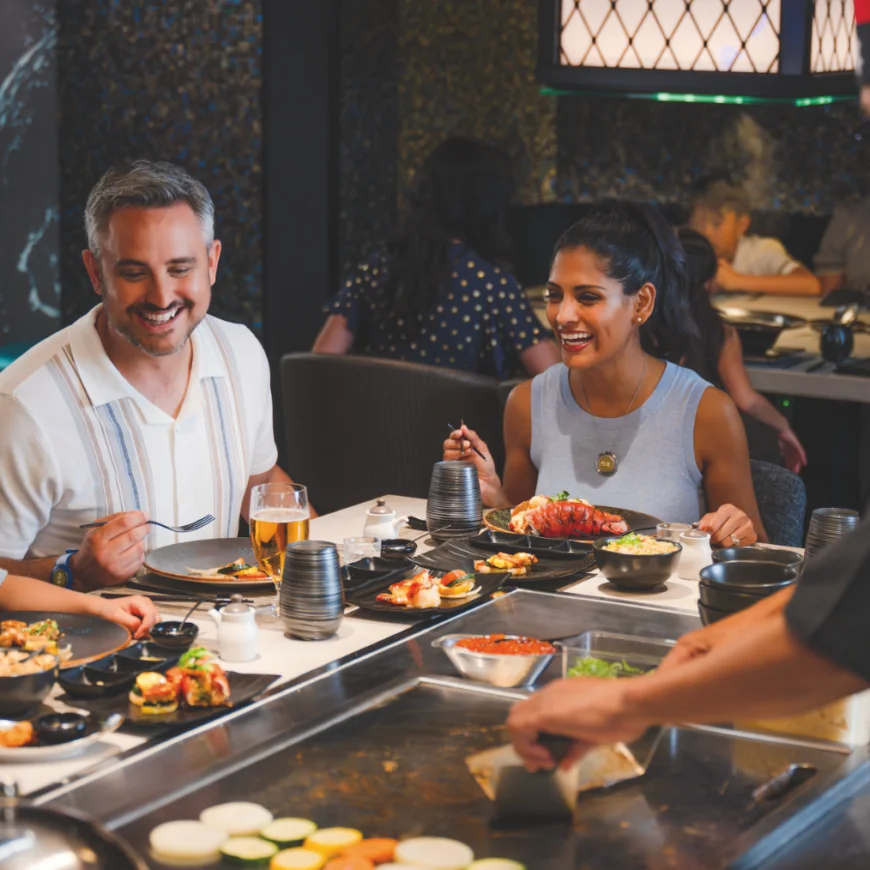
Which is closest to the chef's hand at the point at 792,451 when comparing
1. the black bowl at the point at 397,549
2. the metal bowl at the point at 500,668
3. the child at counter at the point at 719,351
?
the child at counter at the point at 719,351

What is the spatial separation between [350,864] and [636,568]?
1.11 m

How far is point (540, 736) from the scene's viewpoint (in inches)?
53.2

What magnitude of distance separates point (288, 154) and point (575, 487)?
2.72 m

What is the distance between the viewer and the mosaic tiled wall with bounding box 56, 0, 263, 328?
5219 mm

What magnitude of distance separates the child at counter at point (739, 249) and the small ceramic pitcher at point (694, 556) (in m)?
4.45

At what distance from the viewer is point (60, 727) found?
1.56 metres

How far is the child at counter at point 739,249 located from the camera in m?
6.88

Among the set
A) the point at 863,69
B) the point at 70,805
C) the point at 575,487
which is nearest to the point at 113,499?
the point at 575,487

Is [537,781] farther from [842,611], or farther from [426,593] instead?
[426,593]

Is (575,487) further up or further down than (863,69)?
further down

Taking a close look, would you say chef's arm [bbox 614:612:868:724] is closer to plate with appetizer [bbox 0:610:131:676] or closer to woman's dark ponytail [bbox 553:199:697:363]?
plate with appetizer [bbox 0:610:131:676]

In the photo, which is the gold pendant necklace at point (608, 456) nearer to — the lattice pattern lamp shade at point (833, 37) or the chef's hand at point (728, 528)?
the chef's hand at point (728, 528)

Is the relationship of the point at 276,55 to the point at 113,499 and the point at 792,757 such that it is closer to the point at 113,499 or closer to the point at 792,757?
the point at 113,499

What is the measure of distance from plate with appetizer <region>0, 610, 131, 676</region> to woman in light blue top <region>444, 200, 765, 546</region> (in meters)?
1.16
